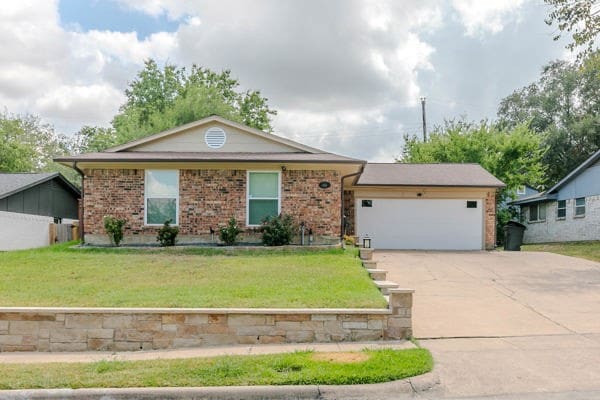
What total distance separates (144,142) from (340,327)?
1031cm

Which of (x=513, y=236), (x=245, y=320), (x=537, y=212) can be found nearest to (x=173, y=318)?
(x=245, y=320)

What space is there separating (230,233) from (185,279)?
13.4 feet

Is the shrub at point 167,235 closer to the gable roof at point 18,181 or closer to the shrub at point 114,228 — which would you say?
the shrub at point 114,228

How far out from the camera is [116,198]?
13305 millimetres

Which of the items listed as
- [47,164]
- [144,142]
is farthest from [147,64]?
[144,142]

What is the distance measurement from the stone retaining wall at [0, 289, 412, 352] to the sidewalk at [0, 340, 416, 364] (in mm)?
118

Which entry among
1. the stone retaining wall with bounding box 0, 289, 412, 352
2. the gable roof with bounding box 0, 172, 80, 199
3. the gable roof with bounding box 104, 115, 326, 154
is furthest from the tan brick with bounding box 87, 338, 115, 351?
the gable roof with bounding box 0, 172, 80, 199

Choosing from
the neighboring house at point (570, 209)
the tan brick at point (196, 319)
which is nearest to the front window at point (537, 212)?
the neighboring house at point (570, 209)

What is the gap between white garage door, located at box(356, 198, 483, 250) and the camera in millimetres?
16922

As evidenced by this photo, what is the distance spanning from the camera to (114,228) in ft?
42.0

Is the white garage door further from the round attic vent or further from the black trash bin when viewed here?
the round attic vent

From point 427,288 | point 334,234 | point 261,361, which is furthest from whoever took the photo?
point 334,234

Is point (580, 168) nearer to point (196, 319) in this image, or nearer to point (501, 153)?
point (501, 153)

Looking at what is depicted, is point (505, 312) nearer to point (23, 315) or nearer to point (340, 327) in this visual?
point (340, 327)
